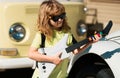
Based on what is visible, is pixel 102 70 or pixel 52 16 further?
pixel 52 16

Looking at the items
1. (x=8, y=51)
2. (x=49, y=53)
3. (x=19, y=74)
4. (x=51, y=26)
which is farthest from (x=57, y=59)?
(x=19, y=74)

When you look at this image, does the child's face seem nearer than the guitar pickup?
Yes

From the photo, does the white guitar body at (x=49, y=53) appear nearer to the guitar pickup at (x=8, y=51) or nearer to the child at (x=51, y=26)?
the child at (x=51, y=26)

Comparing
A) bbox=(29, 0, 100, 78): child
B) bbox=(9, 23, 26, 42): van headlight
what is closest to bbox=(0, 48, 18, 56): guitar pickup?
bbox=(9, 23, 26, 42): van headlight

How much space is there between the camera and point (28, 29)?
5.49 m

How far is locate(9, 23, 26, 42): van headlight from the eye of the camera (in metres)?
5.39

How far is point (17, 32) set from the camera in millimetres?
5414

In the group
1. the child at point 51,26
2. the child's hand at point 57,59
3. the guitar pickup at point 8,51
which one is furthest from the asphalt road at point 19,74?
the child's hand at point 57,59

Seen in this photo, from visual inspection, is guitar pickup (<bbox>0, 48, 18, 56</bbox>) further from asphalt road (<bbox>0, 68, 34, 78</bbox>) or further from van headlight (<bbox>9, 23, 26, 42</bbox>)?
asphalt road (<bbox>0, 68, 34, 78</bbox>)

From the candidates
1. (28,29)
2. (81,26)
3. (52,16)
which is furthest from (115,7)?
(52,16)

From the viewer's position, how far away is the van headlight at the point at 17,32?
539 cm

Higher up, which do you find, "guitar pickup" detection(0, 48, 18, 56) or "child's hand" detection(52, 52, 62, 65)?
"child's hand" detection(52, 52, 62, 65)

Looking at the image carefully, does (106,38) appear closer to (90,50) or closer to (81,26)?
(90,50)

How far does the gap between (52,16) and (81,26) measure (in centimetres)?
230
